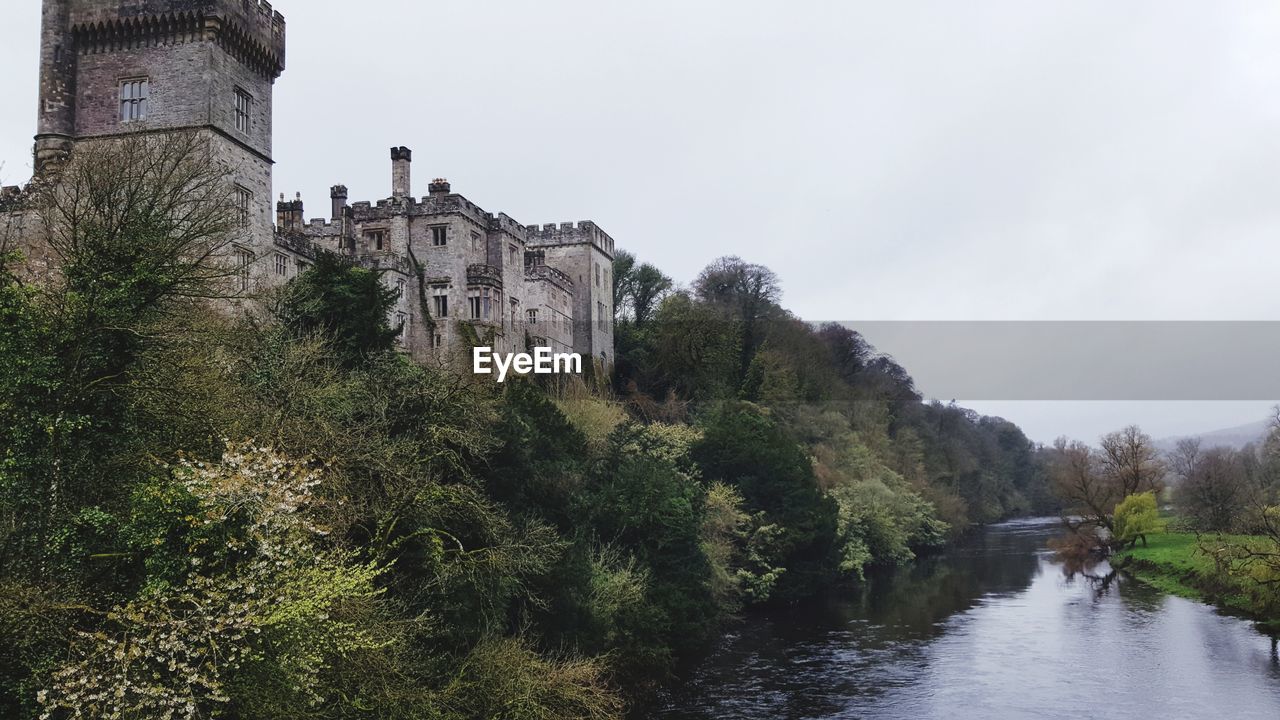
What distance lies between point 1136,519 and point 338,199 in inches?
2087

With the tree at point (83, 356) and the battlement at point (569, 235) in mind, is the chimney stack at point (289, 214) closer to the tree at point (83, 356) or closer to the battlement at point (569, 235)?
the battlement at point (569, 235)

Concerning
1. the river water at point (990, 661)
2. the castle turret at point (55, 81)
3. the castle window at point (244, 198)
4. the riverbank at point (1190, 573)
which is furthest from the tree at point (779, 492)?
the castle turret at point (55, 81)

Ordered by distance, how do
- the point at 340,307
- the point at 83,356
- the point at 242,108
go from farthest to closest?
1. the point at 242,108
2. the point at 340,307
3. the point at 83,356

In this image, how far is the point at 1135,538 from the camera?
7050cm

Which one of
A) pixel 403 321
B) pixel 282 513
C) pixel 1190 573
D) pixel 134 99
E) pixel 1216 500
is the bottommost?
pixel 1190 573

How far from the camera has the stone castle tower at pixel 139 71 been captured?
Result: 37500mm

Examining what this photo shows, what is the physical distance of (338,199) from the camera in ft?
184

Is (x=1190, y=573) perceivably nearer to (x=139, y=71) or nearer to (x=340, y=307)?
(x=340, y=307)

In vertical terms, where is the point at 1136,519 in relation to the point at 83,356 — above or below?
below

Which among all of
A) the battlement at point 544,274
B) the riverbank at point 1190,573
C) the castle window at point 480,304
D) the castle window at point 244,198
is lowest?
the riverbank at point 1190,573

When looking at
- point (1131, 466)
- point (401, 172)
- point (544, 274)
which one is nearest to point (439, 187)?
point (401, 172)

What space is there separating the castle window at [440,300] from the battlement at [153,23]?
58.3 feet

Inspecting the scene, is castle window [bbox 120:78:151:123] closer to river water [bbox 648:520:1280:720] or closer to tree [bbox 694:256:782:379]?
river water [bbox 648:520:1280:720]

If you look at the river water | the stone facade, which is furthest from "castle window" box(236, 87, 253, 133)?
the river water
